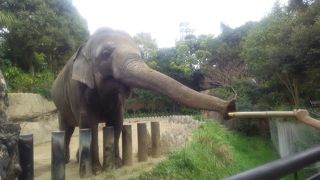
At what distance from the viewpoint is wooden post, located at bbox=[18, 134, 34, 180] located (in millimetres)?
3963

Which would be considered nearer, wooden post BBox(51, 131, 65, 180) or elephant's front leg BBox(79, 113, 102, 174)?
wooden post BBox(51, 131, 65, 180)

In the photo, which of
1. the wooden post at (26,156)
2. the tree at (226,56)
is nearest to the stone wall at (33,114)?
the wooden post at (26,156)

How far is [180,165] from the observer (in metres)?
6.26

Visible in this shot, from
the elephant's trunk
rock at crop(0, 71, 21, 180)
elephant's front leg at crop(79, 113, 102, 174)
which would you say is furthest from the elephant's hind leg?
rock at crop(0, 71, 21, 180)

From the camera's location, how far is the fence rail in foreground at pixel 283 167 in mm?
847

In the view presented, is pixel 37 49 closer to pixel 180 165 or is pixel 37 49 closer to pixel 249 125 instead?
pixel 249 125

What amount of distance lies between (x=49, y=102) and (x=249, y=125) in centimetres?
980

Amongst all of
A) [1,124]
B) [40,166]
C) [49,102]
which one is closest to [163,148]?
[40,166]

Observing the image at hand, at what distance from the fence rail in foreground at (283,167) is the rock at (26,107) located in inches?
399

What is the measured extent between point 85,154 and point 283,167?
4590mm

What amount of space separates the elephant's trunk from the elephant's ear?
1.95ft

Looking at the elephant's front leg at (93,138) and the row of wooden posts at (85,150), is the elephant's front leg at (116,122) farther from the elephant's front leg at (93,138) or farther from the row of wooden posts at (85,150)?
the elephant's front leg at (93,138)

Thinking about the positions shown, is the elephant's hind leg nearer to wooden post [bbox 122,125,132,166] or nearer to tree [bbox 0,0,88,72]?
wooden post [bbox 122,125,132,166]

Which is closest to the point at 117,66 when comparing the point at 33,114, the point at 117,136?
the point at 117,136
